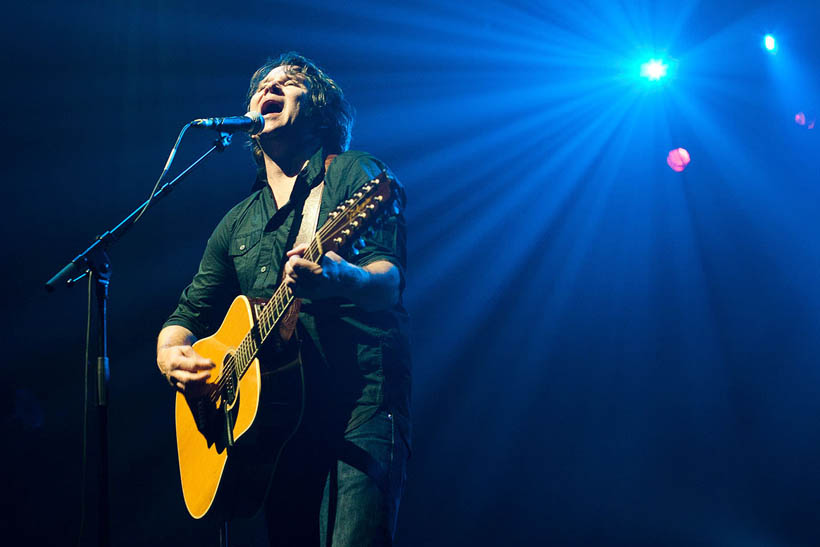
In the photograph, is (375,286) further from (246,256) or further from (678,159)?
(678,159)

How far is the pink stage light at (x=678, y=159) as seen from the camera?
A: 16.7ft

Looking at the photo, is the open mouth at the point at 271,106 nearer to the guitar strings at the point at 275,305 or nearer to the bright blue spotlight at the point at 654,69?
the guitar strings at the point at 275,305

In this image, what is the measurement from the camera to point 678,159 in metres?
5.11

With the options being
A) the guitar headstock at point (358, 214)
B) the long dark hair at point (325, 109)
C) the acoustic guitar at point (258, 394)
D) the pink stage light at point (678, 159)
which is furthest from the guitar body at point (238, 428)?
the pink stage light at point (678, 159)

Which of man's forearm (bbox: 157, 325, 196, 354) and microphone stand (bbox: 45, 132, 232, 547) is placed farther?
man's forearm (bbox: 157, 325, 196, 354)

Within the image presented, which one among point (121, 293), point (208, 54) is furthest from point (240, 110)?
point (121, 293)

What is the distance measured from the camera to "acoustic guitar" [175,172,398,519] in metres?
1.72

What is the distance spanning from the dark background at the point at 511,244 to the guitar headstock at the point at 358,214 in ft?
8.18

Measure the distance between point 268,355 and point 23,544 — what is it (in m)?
2.58

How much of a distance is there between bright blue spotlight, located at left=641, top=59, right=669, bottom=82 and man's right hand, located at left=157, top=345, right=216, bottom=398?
184 inches

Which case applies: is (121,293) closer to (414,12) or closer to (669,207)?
(414,12)

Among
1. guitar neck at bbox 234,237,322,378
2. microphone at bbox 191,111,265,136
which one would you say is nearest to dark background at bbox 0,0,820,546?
microphone at bbox 191,111,265,136

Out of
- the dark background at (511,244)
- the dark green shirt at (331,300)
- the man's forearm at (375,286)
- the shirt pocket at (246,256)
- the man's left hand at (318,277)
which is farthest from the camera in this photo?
the dark background at (511,244)

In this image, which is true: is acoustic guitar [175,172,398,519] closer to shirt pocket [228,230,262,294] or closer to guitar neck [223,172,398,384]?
guitar neck [223,172,398,384]
